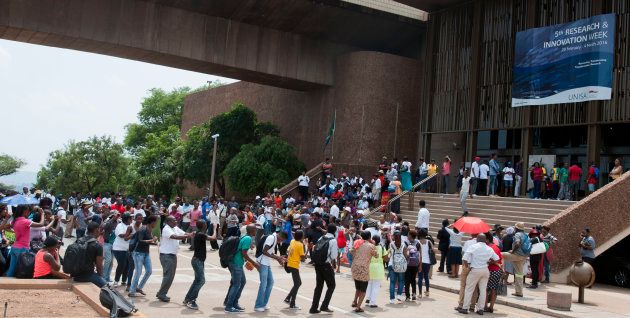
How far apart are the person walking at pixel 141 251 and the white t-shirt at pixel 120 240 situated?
27 cm

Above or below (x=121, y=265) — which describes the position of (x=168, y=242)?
above

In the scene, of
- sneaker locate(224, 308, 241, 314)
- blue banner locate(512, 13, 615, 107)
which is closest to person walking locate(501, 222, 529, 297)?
sneaker locate(224, 308, 241, 314)

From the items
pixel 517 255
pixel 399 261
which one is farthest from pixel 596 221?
pixel 399 261

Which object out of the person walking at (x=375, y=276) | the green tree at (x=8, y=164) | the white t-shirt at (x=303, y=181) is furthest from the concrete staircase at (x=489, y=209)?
the green tree at (x=8, y=164)

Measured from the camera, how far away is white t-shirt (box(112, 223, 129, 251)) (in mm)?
12766

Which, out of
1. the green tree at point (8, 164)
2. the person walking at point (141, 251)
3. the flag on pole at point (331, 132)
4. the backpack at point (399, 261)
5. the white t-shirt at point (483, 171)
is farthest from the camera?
the green tree at point (8, 164)

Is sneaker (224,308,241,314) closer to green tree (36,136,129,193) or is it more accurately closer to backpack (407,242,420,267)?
backpack (407,242,420,267)

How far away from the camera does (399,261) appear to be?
13.4 metres

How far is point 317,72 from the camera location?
35188 millimetres

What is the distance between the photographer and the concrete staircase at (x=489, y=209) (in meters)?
21.4

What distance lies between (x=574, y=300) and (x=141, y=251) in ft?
32.5

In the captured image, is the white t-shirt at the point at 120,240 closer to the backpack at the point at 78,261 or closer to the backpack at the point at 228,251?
the backpack at the point at 228,251

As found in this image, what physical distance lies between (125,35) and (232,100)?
16536 mm

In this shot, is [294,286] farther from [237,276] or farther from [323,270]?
[237,276]
